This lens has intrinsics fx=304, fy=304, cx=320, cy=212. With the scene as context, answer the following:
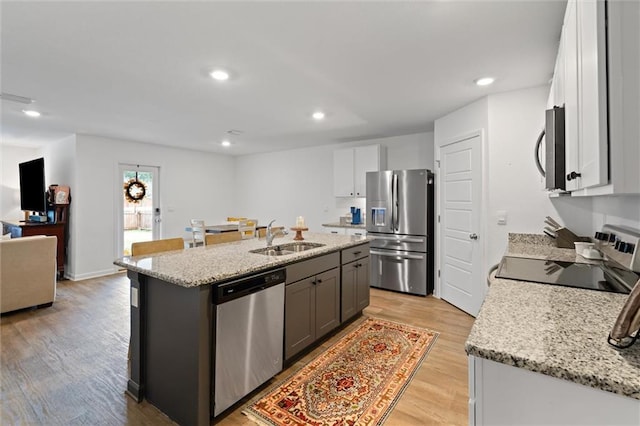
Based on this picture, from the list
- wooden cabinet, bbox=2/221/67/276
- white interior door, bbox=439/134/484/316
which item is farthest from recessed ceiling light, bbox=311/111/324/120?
wooden cabinet, bbox=2/221/67/276

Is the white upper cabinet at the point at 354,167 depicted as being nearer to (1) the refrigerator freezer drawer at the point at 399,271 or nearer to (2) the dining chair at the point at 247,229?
(1) the refrigerator freezer drawer at the point at 399,271

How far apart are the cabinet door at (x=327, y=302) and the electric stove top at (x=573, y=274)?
4.66ft

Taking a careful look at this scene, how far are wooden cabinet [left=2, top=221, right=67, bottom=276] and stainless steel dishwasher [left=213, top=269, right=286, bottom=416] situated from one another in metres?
4.95

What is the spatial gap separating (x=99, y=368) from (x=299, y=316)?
5.38 feet

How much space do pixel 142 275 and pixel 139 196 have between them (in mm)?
4708

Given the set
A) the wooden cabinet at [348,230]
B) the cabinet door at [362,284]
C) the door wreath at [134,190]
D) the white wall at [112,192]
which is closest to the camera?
the cabinet door at [362,284]

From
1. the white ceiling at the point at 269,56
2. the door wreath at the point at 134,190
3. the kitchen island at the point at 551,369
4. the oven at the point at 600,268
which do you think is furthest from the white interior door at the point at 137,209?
the kitchen island at the point at 551,369

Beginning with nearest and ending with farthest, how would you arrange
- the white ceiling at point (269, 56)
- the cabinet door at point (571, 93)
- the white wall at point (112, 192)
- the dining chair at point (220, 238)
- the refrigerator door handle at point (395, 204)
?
the cabinet door at point (571, 93)
the white ceiling at point (269, 56)
the dining chair at point (220, 238)
the refrigerator door handle at point (395, 204)
the white wall at point (112, 192)

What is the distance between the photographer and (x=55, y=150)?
5805 millimetres

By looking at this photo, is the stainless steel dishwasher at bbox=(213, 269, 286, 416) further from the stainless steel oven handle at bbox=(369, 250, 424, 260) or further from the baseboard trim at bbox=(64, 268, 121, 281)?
the baseboard trim at bbox=(64, 268, 121, 281)

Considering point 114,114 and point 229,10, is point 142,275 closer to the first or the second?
point 229,10

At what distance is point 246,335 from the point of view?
1.96m

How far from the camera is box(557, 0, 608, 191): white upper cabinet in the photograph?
3.08ft

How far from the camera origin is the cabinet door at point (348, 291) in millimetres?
3076
